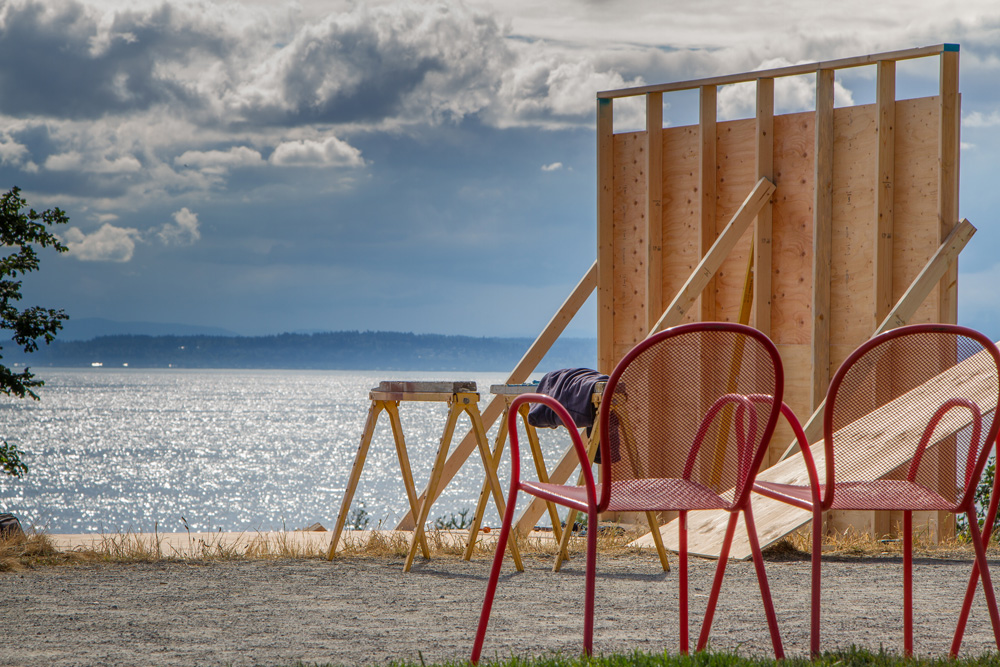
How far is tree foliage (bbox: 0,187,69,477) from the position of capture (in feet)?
21.1

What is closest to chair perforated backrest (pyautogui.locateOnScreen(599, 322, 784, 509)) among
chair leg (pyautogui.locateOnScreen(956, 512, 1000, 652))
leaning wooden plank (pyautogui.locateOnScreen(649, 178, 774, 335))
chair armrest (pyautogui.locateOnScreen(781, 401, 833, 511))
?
chair armrest (pyautogui.locateOnScreen(781, 401, 833, 511))

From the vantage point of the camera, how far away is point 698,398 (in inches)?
109

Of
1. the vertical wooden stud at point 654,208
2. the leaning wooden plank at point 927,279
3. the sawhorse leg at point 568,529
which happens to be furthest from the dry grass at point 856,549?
the vertical wooden stud at point 654,208

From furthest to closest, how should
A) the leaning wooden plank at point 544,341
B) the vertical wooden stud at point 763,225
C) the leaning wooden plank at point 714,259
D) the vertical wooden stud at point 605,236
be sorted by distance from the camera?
the vertical wooden stud at point 605,236, the leaning wooden plank at point 544,341, the vertical wooden stud at point 763,225, the leaning wooden plank at point 714,259

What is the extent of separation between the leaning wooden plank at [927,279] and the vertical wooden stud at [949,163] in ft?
0.32

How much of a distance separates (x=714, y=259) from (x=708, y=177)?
88 centimetres

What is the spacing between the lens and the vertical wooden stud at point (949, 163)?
A: 262 inches

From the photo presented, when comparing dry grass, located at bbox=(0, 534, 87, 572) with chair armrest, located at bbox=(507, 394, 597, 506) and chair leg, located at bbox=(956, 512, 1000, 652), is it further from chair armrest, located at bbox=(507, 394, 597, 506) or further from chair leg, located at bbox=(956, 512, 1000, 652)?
chair leg, located at bbox=(956, 512, 1000, 652)

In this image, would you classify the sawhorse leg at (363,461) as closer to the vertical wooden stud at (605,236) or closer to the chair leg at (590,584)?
the chair leg at (590,584)

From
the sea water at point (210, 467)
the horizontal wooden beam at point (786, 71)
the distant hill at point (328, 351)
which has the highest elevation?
the horizontal wooden beam at point (786, 71)

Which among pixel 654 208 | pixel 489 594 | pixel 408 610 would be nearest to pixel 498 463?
pixel 408 610

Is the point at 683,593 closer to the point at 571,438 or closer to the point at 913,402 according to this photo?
the point at 571,438

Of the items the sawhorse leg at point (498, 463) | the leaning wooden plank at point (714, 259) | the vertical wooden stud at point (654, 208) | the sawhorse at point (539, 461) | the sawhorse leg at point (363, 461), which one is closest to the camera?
the sawhorse at point (539, 461)

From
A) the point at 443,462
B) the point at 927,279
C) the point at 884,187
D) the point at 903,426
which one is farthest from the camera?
the point at 884,187
